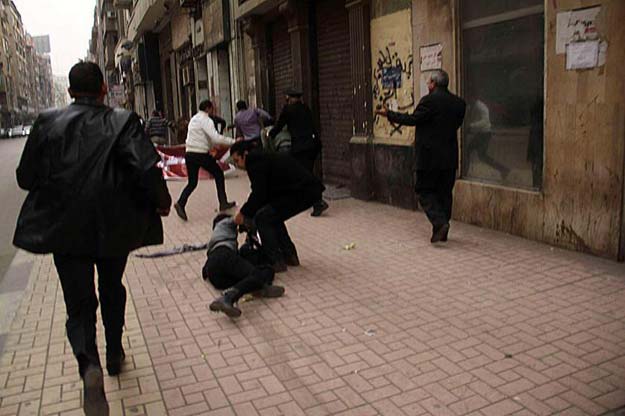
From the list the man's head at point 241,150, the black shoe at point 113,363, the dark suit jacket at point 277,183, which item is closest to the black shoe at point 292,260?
the dark suit jacket at point 277,183

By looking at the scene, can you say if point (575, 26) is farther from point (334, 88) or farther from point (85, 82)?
point (334, 88)

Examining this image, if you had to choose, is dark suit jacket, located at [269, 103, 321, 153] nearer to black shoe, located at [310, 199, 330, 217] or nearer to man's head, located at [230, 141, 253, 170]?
black shoe, located at [310, 199, 330, 217]

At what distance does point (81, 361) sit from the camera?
11.0ft

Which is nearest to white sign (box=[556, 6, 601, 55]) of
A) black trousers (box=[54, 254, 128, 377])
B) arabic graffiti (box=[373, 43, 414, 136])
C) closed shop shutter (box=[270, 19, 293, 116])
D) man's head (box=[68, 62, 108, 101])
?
arabic graffiti (box=[373, 43, 414, 136])

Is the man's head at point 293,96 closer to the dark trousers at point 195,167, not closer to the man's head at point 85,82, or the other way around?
the dark trousers at point 195,167

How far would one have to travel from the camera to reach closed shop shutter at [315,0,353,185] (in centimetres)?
1098

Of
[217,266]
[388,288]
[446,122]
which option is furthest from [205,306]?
[446,122]

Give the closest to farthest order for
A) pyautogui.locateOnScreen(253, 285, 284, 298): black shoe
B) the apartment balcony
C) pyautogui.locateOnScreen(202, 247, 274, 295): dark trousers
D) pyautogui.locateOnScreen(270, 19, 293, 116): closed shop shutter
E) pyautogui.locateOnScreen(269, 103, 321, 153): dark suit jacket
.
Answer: pyautogui.locateOnScreen(202, 247, 274, 295): dark trousers, pyautogui.locateOnScreen(253, 285, 284, 298): black shoe, pyautogui.locateOnScreen(269, 103, 321, 153): dark suit jacket, pyautogui.locateOnScreen(270, 19, 293, 116): closed shop shutter, the apartment balcony

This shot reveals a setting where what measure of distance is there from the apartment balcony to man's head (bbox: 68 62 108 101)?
21271mm

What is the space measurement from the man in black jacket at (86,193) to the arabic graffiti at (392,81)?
5864 mm

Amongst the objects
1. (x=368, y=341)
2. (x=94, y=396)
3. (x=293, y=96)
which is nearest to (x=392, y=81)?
(x=293, y=96)

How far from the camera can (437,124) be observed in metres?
6.73

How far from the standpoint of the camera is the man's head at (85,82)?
3.44 metres

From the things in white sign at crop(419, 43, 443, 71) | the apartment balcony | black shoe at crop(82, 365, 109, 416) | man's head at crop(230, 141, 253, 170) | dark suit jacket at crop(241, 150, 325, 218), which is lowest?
black shoe at crop(82, 365, 109, 416)
